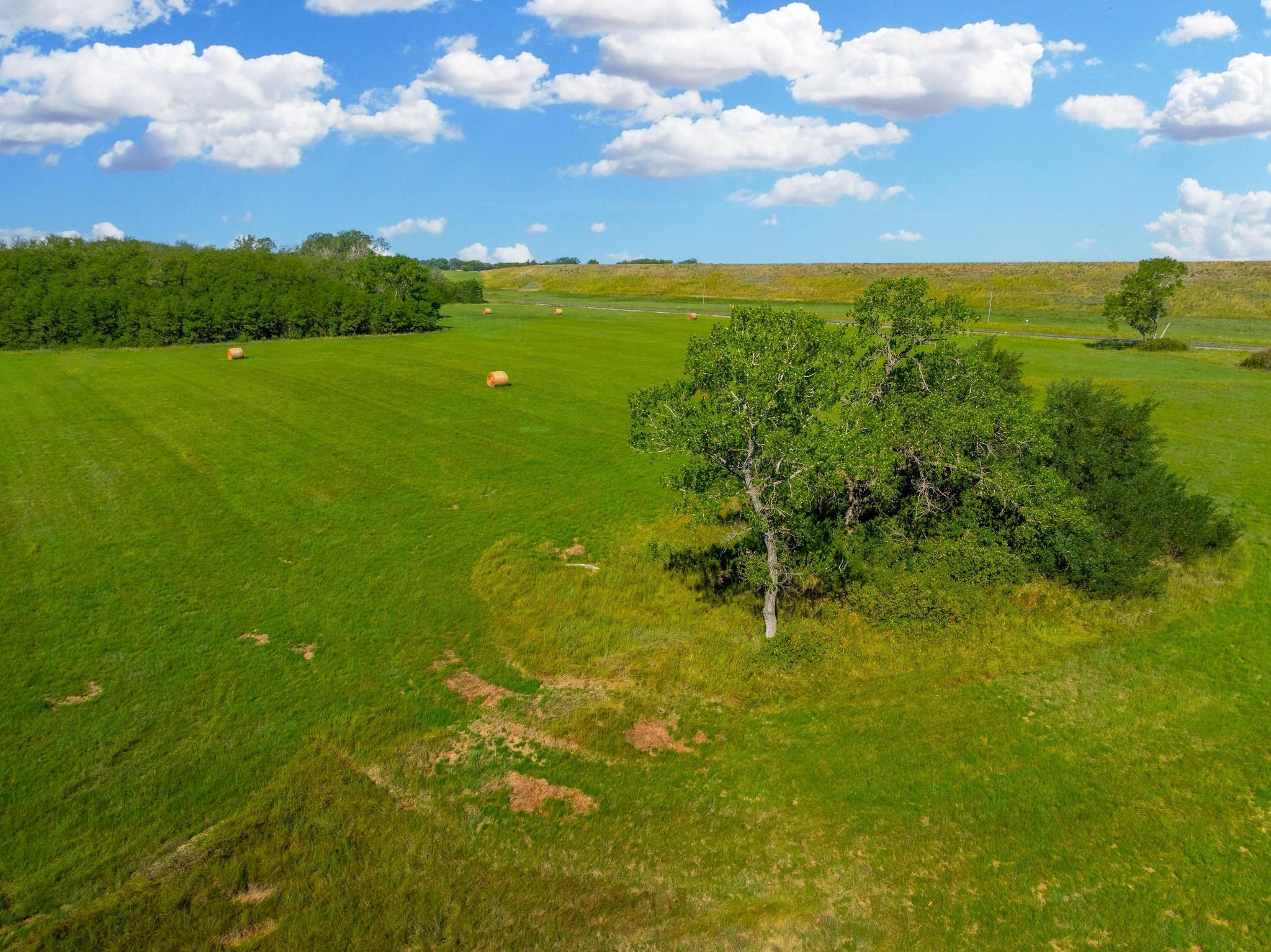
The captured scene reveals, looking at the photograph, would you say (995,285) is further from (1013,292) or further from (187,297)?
(187,297)

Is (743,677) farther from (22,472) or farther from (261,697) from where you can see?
(22,472)

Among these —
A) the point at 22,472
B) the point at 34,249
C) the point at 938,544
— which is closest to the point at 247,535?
the point at 22,472

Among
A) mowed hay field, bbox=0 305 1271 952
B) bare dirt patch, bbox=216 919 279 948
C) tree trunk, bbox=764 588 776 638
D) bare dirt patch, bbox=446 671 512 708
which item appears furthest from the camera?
tree trunk, bbox=764 588 776 638

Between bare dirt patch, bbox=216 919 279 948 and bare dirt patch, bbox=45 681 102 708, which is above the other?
bare dirt patch, bbox=45 681 102 708

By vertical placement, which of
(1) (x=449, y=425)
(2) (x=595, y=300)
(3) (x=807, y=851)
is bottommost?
(3) (x=807, y=851)

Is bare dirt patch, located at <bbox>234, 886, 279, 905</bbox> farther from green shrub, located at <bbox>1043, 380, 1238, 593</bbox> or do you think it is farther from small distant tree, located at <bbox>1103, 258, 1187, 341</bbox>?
small distant tree, located at <bbox>1103, 258, 1187, 341</bbox>

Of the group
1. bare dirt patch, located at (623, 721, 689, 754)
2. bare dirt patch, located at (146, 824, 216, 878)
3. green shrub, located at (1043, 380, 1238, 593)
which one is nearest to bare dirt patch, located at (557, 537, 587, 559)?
bare dirt patch, located at (623, 721, 689, 754)

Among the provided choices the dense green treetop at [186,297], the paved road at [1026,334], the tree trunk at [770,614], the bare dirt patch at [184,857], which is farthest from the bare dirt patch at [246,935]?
the dense green treetop at [186,297]
